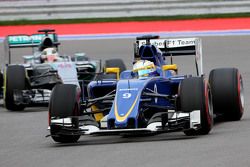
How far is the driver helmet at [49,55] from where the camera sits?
64.0ft

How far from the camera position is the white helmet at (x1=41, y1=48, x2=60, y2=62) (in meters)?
19.5

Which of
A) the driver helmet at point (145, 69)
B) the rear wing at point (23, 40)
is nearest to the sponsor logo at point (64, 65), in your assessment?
the rear wing at point (23, 40)

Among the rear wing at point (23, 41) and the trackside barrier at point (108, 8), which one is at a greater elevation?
the trackside barrier at point (108, 8)

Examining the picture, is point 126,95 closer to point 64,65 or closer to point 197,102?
point 197,102

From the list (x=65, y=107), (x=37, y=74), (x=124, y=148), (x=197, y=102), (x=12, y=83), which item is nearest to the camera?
(x=124, y=148)

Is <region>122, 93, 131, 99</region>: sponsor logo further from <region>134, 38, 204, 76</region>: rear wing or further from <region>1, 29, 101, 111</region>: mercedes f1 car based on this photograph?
<region>1, 29, 101, 111</region>: mercedes f1 car

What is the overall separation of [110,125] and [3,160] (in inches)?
69.6

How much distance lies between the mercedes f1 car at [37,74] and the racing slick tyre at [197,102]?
15.6 feet

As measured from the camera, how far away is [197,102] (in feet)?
38.9

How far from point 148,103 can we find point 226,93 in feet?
4.89

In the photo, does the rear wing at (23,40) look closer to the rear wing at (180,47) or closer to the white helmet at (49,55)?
the white helmet at (49,55)

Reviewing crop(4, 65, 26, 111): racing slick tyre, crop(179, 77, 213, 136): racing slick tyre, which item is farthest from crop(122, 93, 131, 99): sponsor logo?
crop(4, 65, 26, 111): racing slick tyre

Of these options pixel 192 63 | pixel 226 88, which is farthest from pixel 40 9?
pixel 226 88

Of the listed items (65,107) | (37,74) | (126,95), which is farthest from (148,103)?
(37,74)
